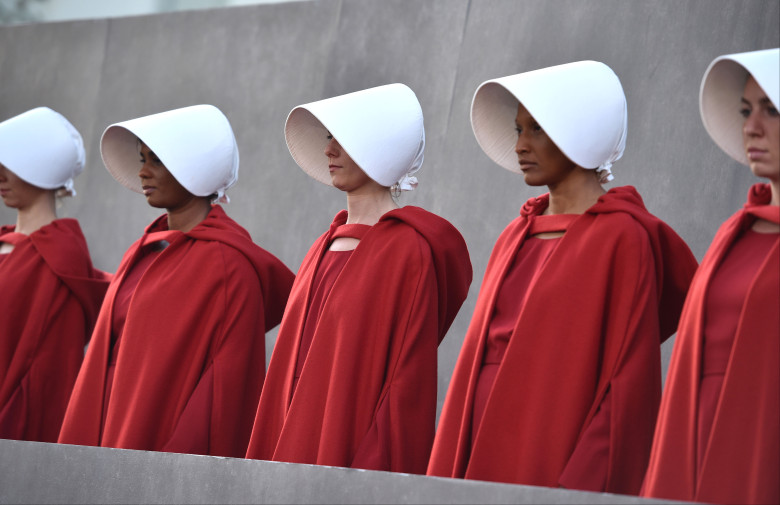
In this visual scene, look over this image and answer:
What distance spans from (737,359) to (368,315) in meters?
1.26

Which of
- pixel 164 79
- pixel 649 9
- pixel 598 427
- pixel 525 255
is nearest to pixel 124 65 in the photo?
pixel 164 79

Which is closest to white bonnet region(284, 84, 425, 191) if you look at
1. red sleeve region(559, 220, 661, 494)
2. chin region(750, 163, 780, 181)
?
red sleeve region(559, 220, 661, 494)

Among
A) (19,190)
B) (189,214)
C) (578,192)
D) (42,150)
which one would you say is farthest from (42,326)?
(578,192)

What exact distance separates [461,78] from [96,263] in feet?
7.99

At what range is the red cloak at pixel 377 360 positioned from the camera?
3.71 meters

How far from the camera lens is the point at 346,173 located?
160 inches

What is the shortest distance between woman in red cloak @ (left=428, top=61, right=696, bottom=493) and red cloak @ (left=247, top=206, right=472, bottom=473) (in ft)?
0.79

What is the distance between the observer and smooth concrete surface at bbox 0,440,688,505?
260cm

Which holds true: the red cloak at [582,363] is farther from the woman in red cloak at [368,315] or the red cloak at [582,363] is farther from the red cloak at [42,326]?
the red cloak at [42,326]

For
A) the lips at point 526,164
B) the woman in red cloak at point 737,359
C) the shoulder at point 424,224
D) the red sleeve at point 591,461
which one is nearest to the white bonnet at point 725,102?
the woman in red cloak at point 737,359

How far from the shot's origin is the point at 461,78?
586 cm

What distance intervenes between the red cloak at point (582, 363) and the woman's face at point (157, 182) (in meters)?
1.52

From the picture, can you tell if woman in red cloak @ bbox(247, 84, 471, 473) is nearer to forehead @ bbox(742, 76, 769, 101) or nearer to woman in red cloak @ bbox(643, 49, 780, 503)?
woman in red cloak @ bbox(643, 49, 780, 503)

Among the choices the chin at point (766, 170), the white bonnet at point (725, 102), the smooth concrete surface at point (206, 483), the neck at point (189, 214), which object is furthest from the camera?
the neck at point (189, 214)
